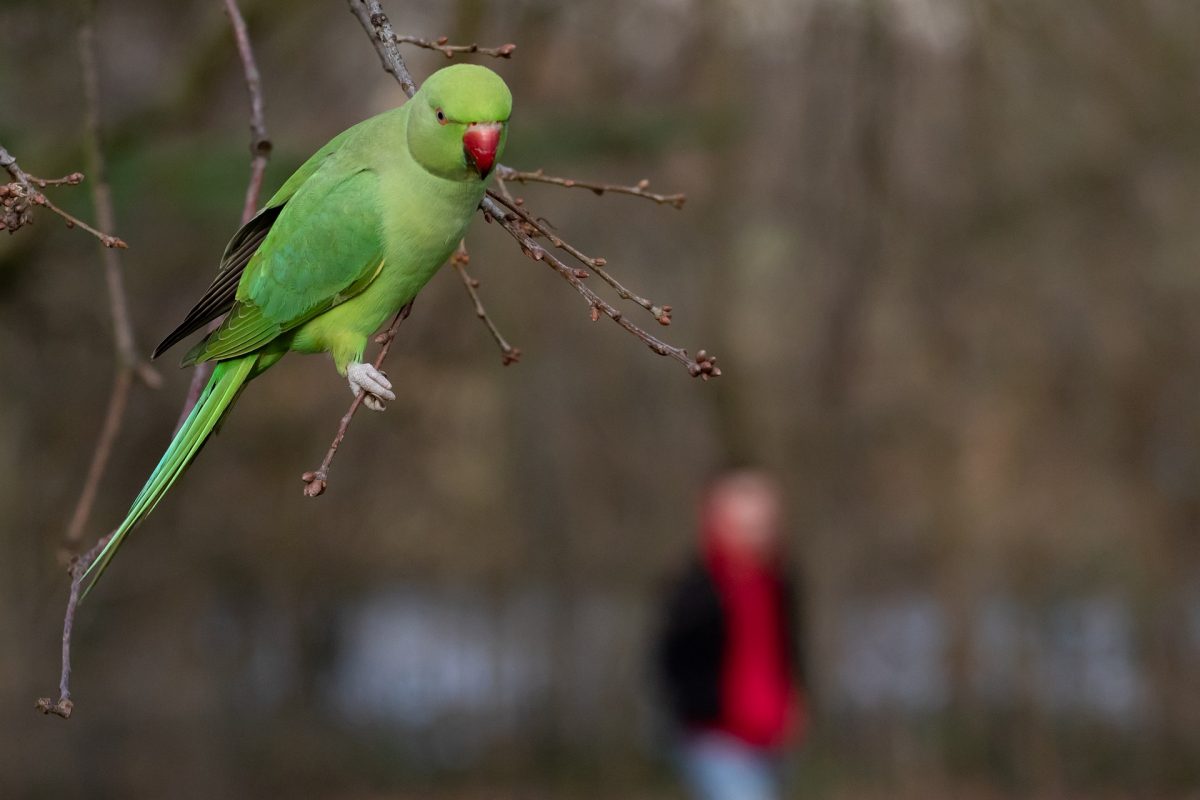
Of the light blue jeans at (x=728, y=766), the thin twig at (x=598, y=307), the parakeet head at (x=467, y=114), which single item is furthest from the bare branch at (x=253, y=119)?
the light blue jeans at (x=728, y=766)

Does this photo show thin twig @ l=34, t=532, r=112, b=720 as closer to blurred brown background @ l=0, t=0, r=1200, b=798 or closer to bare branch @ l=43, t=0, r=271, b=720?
bare branch @ l=43, t=0, r=271, b=720

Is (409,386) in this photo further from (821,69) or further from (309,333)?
(309,333)

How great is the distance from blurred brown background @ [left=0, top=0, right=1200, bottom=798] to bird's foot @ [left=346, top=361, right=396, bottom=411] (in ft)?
14.3

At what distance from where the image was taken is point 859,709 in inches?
482

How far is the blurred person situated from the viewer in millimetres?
6844

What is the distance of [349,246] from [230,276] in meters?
0.40

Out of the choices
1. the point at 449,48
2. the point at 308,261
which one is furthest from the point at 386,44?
the point at 308,261

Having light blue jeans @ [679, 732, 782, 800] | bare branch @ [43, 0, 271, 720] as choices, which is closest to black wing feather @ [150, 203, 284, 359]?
bare branch @ [43, 0, 271, 720]

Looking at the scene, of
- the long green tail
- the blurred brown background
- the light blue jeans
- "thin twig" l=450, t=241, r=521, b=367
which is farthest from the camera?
the blurred brown background

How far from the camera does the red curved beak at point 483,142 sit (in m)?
2.58

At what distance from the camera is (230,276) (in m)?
3.24

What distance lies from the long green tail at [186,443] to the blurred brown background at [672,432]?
4.23 metres

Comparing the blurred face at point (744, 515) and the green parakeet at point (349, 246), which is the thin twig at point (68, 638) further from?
the blurred face at point (744, 515)

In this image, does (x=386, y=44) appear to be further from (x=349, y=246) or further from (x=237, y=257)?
(x=237, y=257)
